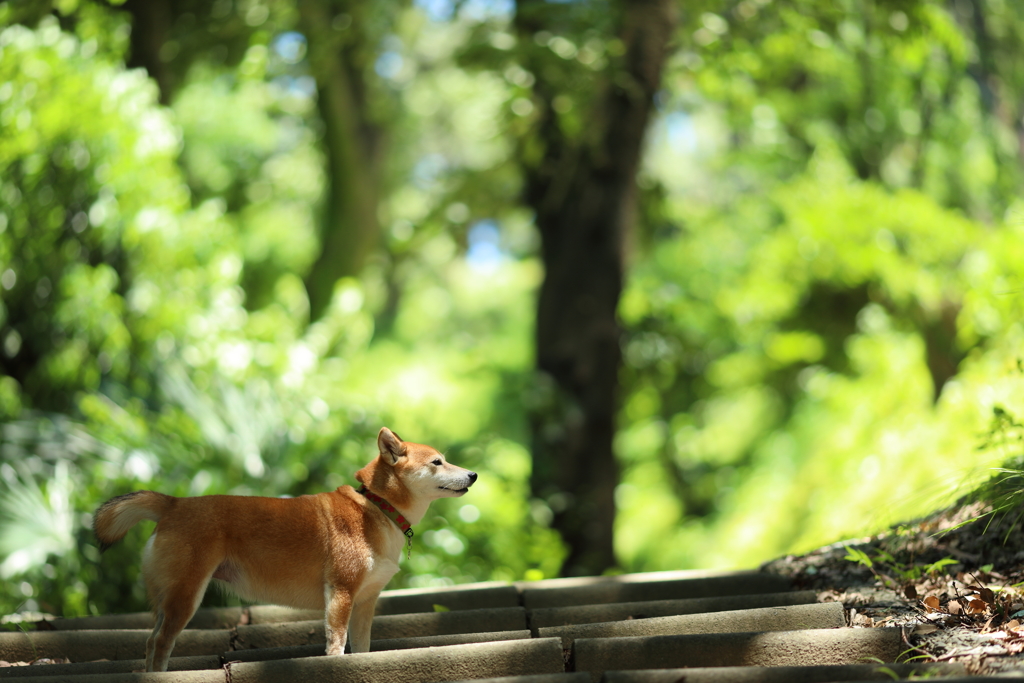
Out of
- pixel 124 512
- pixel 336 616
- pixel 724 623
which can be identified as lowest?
pixel 724 623

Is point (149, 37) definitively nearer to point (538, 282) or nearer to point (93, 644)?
point (538, 282)

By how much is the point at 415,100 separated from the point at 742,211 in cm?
889

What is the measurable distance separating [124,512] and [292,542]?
0.55 metres

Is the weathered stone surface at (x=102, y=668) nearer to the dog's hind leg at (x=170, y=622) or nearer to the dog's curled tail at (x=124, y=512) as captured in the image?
the dog's hind leg at (x=170, y=622)

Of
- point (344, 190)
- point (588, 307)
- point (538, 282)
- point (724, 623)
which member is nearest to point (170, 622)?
point (724, 623)

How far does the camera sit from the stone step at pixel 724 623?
2.85 m

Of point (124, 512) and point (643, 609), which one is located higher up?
point (124, 512)

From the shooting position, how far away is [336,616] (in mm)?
2668

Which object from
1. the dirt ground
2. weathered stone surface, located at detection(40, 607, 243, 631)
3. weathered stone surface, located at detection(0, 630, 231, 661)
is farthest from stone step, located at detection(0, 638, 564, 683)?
the dirt ground

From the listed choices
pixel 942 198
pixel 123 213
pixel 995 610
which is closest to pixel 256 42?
pixel 123 213

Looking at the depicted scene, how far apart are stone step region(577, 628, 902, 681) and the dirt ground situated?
0.66 ft

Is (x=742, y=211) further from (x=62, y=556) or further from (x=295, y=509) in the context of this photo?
(x=295, y=509)

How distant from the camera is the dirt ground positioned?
103 inches

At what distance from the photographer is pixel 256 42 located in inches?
370
